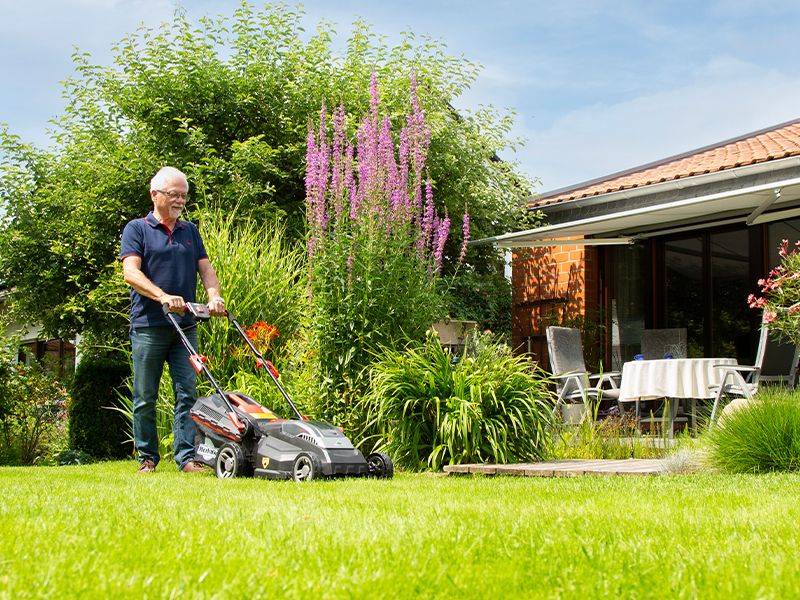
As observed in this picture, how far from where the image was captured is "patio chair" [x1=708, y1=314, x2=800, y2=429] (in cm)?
747

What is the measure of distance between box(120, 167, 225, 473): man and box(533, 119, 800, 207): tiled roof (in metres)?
6.24

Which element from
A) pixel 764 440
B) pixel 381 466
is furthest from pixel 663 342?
pixel 381 466

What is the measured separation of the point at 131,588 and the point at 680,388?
6.59 meters

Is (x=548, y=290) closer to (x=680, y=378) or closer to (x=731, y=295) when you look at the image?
(x=731, y=295)

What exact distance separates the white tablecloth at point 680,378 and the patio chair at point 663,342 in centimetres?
214

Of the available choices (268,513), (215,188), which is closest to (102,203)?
(215,188)

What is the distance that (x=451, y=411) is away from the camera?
6.16m

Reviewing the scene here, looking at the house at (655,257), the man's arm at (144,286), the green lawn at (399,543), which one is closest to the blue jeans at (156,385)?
the man's arm at (144,286)

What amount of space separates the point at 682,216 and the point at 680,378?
2.66 meters

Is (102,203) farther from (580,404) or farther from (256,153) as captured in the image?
(580,404)

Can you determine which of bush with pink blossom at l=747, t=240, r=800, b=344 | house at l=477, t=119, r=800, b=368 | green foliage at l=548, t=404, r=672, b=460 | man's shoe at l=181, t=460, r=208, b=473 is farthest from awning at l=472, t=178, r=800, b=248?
man's shoe at l=181, t=460, r=208, b=473

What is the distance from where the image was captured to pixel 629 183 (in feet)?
36.8

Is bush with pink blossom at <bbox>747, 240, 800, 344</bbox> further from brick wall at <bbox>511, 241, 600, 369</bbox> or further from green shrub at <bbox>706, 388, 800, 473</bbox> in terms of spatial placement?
brick wall at <bbox>511, 241, 600, 369</bbox>

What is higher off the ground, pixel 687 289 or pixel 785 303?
pixel 687 289
